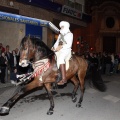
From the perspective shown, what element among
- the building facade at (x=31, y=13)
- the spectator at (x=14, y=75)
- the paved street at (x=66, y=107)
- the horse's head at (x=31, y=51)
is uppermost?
the building facade at (x=31, y=13)

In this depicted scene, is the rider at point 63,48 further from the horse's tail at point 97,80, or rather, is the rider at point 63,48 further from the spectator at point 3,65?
the spectator at point 3,65

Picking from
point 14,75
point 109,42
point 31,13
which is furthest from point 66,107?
point 109,42

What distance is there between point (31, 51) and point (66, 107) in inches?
92.2

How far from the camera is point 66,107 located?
6832 millimetres

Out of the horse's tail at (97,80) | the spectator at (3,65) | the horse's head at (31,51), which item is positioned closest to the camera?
the horse's head at (31,51)

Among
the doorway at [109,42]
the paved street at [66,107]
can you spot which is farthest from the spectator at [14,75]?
the doorway at [109,42]

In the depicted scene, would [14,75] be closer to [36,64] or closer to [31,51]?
[36,64]

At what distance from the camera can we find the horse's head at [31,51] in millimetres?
5484

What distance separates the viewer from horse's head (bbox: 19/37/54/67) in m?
5.48

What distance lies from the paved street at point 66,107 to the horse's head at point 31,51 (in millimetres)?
1568

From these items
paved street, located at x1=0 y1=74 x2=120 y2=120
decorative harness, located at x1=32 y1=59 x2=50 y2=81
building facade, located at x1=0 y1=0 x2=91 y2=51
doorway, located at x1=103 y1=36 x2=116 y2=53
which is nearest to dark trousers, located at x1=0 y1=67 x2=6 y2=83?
paved street, located at x1=0 y1=74 x2=120 y2=120

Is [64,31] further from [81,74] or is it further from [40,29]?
[40,29]

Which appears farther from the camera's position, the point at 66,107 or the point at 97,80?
the point at 97,80

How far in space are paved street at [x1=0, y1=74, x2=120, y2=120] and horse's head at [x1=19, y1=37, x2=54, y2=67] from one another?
1.57m
